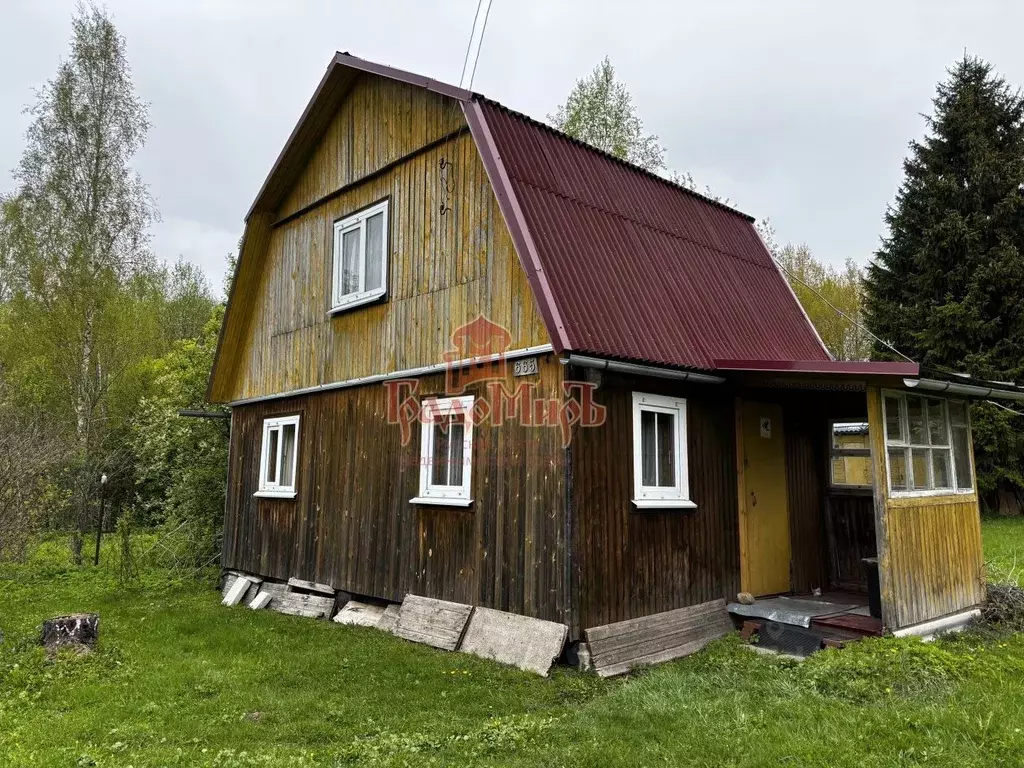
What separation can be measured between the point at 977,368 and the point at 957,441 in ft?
38.5

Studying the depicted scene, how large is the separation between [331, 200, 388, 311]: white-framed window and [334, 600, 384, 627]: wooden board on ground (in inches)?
145

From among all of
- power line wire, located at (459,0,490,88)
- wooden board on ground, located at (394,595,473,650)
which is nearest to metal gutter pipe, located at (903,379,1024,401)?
wooden board on ground, located at (394,595,473,650)

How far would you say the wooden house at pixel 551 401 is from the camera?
20.7ft

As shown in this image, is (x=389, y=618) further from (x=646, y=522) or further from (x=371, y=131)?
(x=371, y=131)

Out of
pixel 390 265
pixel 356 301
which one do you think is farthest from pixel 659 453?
A: pixel 356 301

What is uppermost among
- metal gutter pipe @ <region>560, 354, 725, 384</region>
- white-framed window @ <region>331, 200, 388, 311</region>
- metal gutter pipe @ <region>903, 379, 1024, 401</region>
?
white-framed window @ <region>331, 200, 388, 311</region>

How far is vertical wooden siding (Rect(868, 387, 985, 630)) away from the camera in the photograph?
6.35 metres

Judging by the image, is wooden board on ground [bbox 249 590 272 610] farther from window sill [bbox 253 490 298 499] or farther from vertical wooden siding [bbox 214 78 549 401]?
vertical wooden siding [bbox 214 78 549 401]

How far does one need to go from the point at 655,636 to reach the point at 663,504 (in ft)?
4.00

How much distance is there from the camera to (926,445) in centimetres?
726

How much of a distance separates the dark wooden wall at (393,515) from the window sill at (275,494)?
0.31ft

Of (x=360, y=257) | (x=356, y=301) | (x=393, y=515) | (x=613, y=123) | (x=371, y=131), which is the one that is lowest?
(x=393, y=515)

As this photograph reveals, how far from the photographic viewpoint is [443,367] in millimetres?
7395

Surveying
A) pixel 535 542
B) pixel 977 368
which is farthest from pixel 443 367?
pixel 977 368
